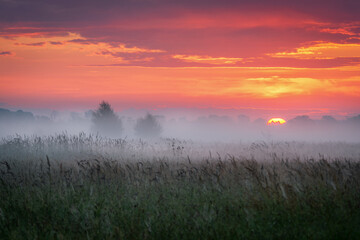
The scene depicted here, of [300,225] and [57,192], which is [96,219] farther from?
[300,225]

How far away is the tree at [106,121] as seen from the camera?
40594mm

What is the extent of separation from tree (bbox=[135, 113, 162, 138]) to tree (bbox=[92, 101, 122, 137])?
579 centimetres

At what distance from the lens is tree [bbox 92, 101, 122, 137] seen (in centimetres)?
4059

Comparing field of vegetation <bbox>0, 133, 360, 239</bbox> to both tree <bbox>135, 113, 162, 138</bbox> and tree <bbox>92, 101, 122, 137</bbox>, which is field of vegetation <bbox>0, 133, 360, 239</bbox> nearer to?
tree <bbox>92, 101, 122, 137</bbox>

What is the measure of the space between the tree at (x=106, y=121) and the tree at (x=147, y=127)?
5.79 m

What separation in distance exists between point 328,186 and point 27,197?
6.47 metres

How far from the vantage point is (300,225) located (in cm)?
602

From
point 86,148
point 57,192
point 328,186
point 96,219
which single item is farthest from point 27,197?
point 86,148

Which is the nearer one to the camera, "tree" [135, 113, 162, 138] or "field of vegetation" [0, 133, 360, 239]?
"field of vegetation" [0, 133, 360, 239]

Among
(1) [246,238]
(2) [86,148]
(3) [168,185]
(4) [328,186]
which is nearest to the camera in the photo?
(1) [246,238]

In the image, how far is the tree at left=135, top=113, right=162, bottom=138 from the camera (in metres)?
47.1

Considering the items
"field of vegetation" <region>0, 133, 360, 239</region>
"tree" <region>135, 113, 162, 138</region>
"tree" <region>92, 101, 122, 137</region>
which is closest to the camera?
"field of vegetation" <region>0, 133, 360, 239</region>

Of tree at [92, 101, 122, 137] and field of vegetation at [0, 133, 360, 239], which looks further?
tree at [92, 101, 122, 137]

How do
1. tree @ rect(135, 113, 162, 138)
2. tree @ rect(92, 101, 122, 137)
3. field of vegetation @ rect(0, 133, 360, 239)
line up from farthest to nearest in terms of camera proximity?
1. tree @ rect(135, 113, 162, 138)
2. tree @ rect(92, 101, 122, 137)
3. field of vegetation @ rect(0, 133, 360, 239)
